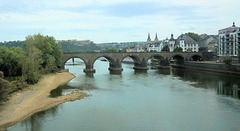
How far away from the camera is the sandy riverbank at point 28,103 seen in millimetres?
23886

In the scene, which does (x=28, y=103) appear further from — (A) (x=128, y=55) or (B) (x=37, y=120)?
(A) (x=128, y=55)

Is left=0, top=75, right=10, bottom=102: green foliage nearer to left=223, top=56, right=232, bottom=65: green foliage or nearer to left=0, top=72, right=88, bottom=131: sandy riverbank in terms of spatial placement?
left=0, top=72, right=88, bottom=131: sandy riverbank

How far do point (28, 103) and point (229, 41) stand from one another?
219 ft

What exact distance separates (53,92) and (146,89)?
16932 mm

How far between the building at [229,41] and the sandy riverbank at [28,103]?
55538 mm

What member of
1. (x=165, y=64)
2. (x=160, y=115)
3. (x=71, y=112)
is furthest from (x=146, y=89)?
(x=165, y=64)

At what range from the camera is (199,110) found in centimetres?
2750

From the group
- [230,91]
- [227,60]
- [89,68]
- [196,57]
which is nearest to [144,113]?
[230,91]

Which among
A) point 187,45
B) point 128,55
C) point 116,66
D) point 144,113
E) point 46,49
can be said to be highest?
point 187,45

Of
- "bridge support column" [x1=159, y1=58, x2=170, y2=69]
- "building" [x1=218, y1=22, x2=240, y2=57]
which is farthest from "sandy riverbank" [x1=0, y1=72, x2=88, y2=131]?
"building" [x1=218, y1=22, x2=240, y2=57]

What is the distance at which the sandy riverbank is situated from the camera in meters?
23.9

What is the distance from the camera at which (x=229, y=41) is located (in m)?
72.2

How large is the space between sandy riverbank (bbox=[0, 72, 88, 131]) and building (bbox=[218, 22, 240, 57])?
55.5 metres

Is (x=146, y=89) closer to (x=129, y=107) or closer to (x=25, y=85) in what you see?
(x=129, y=107)
